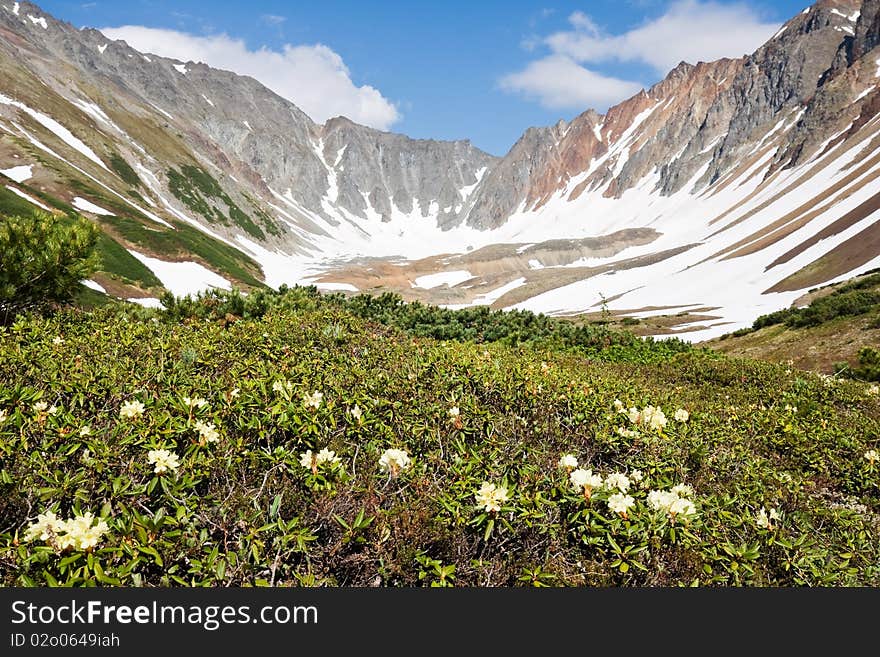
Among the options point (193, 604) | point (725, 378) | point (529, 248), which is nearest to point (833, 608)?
point (193, 604)

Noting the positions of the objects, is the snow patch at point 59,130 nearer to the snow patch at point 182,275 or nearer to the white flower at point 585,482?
the snow patch at point 182,275

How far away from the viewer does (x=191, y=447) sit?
323 centimetres

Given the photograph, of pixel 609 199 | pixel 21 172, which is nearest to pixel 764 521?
pixel 21 172

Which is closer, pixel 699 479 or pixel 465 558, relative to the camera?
pixel 465 558

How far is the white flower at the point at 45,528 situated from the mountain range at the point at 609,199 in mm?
8456

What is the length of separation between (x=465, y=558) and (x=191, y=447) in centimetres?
190

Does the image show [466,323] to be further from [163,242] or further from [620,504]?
[163,242]

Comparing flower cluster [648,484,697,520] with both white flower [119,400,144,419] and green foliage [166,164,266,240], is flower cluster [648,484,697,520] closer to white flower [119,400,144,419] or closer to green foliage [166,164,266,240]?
white flower [119,400,144,419]

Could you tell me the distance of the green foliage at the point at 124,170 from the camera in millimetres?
81475

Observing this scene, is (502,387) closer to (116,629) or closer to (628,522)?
(628,522)

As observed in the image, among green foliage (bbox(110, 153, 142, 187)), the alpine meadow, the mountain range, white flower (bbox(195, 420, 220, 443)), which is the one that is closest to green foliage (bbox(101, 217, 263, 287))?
the mountain range

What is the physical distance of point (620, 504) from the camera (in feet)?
9.35

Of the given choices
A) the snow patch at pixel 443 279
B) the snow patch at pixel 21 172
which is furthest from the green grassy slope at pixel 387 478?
the snow patch at pixel 443 279

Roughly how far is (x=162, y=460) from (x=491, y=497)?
189cm
